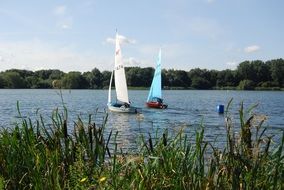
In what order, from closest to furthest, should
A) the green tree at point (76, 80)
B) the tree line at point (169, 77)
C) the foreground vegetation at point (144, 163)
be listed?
the foreground vegetation at point (144, 163) < the green tree at point (76, 80) < the tree line at point (169, 77)

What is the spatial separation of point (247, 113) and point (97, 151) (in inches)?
75.8

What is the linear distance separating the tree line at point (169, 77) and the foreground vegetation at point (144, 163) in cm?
15414

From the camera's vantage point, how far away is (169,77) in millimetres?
185375

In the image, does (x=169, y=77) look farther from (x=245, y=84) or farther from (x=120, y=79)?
(x=120, y=79)

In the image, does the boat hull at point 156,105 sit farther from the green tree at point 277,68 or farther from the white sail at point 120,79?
the green tree at point 277,68

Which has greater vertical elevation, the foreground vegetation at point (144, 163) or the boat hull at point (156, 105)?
the foreground vegetation at point (144, 163)

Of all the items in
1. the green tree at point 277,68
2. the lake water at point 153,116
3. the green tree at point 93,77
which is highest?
the green tree at point 277,68

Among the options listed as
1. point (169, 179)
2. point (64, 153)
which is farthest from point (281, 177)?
point (64, 153)

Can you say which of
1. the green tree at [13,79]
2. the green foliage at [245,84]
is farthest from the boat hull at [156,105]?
the green foliage at [245,84]

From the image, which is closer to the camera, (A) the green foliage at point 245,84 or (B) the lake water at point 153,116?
→ (B) the lake water at point 153,116

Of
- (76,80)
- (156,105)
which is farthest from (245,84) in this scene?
(156,105)

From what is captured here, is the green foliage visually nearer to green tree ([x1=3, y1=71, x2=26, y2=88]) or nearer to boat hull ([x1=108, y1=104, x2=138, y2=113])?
green tree ([x1=3, y1=71, x2=26, y2=88])

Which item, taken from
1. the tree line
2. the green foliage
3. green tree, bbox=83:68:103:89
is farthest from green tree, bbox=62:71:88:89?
the green foliage

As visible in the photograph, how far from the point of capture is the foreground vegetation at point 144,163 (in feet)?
15.8
